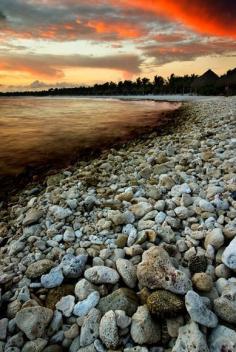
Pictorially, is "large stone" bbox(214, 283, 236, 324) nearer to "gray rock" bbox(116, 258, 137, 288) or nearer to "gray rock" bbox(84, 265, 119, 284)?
"gray rock" bbox(116, 258, 137, 288)

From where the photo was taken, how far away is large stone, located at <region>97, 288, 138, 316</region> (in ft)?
9.53

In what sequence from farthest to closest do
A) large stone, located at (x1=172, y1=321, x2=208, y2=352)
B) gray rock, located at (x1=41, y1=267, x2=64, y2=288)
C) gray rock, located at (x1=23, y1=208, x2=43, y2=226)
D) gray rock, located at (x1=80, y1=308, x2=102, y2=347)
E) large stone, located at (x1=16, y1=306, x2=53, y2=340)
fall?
1. gray rock, located at (x1=23, y1=208, x2=43, y2=226)
2. gray rock, located at (x1=41, y1=267, x2=64, y2=288)
3. large stone, located at (x1=16, y1=306, x2=53, y2=340)
4. gray rock, located at (x1=80, y1=308, x2=102, y2=347)
5. large stone, located at (x1=172, y1=321, x2=208, y2=352)

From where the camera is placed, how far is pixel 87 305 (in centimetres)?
302

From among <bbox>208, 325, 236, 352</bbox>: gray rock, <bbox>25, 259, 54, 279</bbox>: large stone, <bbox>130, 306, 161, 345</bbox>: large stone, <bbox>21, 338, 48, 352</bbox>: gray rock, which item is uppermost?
<bbox>208, 325, 236, 352</bbox>: gray rock

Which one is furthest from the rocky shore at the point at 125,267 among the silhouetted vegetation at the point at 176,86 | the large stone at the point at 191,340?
the silhouetted vegetation at the point at 176,86

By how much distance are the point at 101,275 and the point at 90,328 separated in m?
0.65

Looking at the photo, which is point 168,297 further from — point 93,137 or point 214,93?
point 214,93

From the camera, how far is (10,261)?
3943mm

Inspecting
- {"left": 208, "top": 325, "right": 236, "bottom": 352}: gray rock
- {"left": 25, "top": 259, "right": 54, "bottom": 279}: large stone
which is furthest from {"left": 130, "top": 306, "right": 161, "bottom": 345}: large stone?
{"left": 25, "top": 259, "right": 54, "bottom": 279}: large stone

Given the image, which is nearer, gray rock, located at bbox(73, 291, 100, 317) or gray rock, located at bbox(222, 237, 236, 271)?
gray rock, located at bbox(73, 291, 100, 317)

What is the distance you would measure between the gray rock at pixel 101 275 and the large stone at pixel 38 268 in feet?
1.80

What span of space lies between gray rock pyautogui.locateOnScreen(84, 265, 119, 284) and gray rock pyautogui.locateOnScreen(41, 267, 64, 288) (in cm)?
31

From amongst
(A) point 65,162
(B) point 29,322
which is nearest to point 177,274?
(B) point 29,322

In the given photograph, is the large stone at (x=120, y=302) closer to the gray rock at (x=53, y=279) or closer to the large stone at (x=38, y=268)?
the gray rock at (x=53, y=279)
